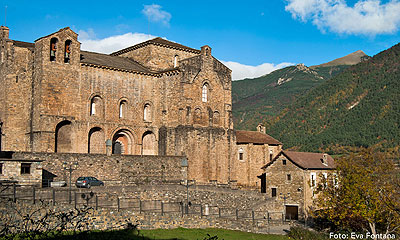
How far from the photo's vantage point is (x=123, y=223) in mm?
27141

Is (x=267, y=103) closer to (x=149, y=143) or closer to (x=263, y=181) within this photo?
(x=263, y=181)

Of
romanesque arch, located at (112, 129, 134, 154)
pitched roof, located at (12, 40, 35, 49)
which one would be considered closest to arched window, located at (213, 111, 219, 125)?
romanesque arch, located at (112, 129, 134, 154)

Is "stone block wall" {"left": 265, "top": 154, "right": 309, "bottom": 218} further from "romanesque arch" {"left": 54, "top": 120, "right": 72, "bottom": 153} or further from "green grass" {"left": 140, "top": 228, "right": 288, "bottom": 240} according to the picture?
"romanesque arch" {"left": 54, "top": 120, "right": 72, "bottom": 153}

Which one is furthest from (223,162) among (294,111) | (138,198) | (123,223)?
(294,111)

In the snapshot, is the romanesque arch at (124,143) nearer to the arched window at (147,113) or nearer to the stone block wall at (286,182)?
the arched window at (147,113)

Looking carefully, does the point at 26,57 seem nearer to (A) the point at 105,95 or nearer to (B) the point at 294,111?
(A) the point at 105,95

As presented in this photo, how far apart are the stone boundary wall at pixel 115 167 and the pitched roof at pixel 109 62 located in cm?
1014

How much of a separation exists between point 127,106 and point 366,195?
23791 mm

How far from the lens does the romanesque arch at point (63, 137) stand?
38938 mm

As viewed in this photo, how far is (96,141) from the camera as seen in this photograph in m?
41.6

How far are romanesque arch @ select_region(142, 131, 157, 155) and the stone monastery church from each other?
0.34 feet

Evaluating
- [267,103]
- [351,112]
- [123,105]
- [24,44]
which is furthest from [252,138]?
[267,103]

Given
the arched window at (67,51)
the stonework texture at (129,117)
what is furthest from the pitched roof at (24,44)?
the arched window at (67,51)

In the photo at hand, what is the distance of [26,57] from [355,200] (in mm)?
30439
